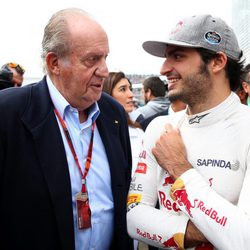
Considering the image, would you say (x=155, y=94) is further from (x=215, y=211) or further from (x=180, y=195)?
(x=215, y=211)

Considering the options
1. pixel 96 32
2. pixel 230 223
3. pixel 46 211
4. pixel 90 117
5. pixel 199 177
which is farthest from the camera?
pixel 90 117

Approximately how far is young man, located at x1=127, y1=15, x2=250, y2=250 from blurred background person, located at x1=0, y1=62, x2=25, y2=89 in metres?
2.70

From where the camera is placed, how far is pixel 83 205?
A: 1827 millimetres

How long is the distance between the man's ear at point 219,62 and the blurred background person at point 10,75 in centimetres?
306

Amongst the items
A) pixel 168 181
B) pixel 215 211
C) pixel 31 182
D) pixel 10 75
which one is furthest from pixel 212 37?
pixel 10 75

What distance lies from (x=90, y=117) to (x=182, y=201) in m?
0.80

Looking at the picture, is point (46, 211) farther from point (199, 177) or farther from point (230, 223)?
point (230, 223)

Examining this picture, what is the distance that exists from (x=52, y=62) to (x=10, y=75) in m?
2.56

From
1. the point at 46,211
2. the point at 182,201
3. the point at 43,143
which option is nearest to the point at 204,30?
the point at 182,201

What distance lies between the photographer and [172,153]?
1699 mm

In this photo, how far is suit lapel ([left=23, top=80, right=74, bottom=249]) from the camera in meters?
1.72

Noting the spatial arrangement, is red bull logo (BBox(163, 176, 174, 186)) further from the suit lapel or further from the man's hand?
the suit lapel

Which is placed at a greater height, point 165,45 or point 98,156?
point 165,45

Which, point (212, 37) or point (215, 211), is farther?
point (212, 37)
